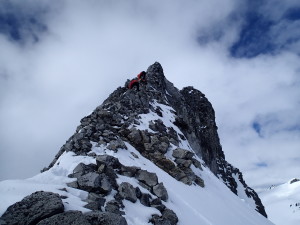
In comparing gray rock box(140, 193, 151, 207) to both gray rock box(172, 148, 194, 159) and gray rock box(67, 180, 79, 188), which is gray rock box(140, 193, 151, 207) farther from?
gray rock box(172, 148, 194, 159)

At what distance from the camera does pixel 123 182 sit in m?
12.5

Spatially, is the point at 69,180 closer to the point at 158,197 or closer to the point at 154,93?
the point at 158,197

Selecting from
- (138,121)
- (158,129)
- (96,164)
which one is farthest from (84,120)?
(96,164)

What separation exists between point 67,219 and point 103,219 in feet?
3.54

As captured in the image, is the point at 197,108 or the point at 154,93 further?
the point at 197,108

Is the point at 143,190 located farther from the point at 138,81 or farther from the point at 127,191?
the point at 138,81

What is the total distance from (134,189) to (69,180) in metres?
2.86

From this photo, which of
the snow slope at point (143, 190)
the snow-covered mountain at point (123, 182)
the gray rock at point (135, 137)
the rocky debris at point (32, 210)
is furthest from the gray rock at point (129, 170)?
the rocky debris at point (32, 210)

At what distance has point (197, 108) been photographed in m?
51.9

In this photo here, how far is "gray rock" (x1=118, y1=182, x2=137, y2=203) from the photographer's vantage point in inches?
459

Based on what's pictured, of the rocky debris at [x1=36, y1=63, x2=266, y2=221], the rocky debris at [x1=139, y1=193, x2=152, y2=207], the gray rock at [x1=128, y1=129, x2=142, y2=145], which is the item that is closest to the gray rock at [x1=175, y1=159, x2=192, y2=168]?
the rocky debris at [x1=36, y1=63, x2=266, y2=221]

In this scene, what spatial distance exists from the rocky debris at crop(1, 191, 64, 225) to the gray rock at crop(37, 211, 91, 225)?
25cm

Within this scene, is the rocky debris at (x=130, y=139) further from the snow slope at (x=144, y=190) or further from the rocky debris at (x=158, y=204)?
the snow slope at (x=144, y=190)

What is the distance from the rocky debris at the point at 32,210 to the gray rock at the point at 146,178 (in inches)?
240
